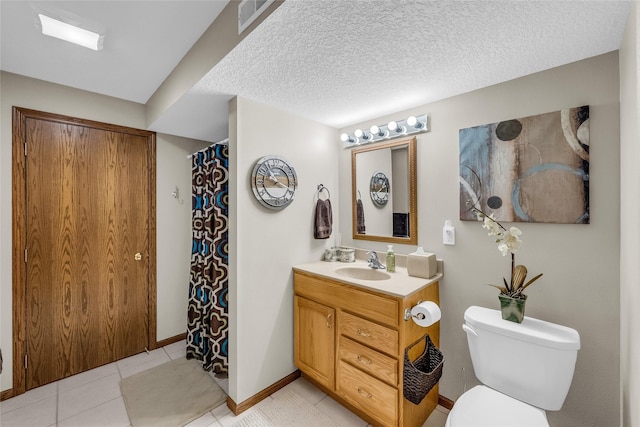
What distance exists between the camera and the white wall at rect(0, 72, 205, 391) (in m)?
1.99

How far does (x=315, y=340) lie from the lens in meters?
2.06

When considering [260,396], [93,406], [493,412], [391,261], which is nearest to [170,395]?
[93,406]

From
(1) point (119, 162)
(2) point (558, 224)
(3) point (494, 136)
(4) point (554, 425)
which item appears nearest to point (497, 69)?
(3) point (494, 136)

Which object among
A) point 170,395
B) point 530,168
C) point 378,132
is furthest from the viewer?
point 378,132

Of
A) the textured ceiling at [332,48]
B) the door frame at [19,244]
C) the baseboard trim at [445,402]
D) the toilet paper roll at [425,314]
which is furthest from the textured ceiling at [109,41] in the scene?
the baseboard trim at [445,402]

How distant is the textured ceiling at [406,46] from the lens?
1105mm

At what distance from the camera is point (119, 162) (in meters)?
2.52

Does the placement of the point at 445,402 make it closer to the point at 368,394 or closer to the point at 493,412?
the point at 368,394

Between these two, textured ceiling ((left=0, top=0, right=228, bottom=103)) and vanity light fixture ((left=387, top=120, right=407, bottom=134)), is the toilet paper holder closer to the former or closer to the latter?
vanity light fixture ((left=387, top=120, right=407, bottom=134))

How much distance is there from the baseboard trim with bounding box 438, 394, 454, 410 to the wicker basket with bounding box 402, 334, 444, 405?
0.38 metres

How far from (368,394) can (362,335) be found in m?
0.36

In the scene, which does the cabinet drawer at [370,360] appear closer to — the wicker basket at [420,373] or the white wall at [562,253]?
the wicker basket at [420,373]

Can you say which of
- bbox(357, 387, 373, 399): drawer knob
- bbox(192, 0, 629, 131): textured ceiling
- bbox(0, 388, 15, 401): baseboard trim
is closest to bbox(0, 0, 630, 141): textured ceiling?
bbox(192, 0, 629, 131): textured ceiling

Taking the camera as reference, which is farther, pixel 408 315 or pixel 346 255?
pixel 346 255
